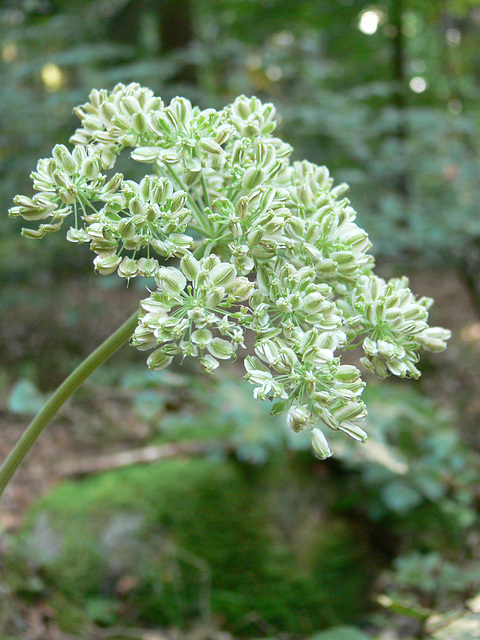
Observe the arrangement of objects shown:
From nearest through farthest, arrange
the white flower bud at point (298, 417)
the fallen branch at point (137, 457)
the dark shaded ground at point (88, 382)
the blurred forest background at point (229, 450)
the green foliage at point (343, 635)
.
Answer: the white flower bud at point (298, 417) < the green foliage at point (343, 635) < the blurred forest background at point (229, 450) < the fallen branch at point (137, 457) < the dark shaded ground at point (88, 382)

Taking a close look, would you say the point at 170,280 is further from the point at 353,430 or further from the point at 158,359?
the point at 353,430

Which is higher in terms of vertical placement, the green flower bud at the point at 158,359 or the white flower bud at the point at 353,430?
the green flower bud at the point at 158,359

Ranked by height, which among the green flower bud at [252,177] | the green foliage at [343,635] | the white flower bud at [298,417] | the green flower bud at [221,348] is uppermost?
the green flower bud at [252,177]

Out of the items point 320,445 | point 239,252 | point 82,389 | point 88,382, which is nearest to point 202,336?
point 239,252

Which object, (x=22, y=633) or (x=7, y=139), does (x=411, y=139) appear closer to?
(x=7, y=139)

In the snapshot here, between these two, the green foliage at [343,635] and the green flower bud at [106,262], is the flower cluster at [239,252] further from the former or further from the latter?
the green foliage at [343,635]

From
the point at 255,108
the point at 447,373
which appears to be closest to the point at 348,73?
the point at 447,373

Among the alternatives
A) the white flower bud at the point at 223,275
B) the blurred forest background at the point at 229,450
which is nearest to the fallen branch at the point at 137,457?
the blurred forest background at the point at 229,450

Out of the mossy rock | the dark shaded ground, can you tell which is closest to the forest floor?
the dark shaded ground
